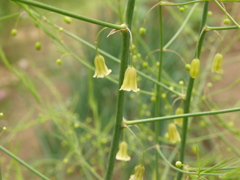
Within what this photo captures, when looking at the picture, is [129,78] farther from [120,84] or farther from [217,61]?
[217,61]

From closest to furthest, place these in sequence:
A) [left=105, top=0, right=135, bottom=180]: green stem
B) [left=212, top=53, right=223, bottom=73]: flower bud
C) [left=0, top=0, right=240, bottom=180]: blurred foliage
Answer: [left=105, top=0, right=135, bottom=180]: green stem
[left=212, top=53, right=223, bottom=73]: flower bud
[left=0, top=0, right=240, bottom=180]: blurred foliage

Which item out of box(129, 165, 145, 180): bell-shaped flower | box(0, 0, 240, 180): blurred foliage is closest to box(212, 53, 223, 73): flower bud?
box(129, 165, 145, 180): bell-shaped flower

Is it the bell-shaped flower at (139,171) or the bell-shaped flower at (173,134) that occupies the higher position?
the bell-shaped flower at (173,134)

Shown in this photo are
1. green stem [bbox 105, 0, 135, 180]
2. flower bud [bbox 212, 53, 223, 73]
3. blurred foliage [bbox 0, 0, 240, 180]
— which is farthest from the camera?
blurred foliage [bbox 0, 0, 240, 180]

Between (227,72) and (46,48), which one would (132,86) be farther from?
(46,48)

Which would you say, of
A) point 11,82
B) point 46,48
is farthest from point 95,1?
point 11,82

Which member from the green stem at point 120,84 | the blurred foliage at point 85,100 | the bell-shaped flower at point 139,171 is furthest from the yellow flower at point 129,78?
the blurred foliage at point 85,100

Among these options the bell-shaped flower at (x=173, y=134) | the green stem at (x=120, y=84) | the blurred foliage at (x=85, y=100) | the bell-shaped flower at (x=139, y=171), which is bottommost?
the blurred foliage at (x=85, y=100)

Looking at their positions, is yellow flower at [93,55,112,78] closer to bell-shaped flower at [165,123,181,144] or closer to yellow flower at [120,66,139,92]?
yellow flower at [120,66,139,92]

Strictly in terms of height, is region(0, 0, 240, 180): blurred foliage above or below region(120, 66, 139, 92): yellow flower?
below

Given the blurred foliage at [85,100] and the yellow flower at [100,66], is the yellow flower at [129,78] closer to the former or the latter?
the yellow flower at [100,66]

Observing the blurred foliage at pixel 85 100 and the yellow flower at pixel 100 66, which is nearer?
the yellow flower at pixel 100 66
